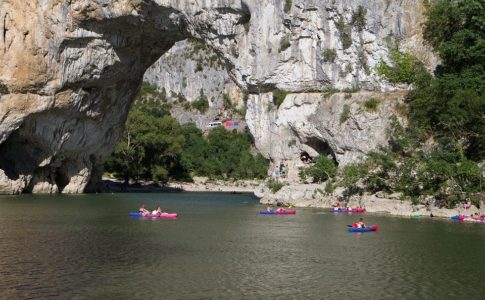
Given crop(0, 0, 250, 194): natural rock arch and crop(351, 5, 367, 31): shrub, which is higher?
crop(351, 5, 367, 31): shrub

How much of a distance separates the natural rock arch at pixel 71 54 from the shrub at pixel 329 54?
5.60 metres

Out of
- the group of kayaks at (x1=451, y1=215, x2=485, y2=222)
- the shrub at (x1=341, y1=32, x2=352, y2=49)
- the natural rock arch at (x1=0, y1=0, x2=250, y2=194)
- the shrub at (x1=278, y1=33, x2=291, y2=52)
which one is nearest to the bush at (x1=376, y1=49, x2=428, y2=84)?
the shrub at (x1=341, y1=32, x2=352, y2=49)

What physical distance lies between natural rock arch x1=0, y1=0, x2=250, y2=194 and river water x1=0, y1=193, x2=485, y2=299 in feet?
48.1

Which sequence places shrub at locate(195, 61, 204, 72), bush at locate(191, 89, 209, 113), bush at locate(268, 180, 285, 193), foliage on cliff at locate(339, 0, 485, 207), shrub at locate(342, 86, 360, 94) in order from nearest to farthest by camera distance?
foliage on cliff at locate(339, 0, 485, 207)
shrub at locate(342, 86, 360, 94)
bush at locate(268, 180, 285, 193)
bush at locate(191, 89, 209, 113)
shrub at locate(195, 61, 204, 72)

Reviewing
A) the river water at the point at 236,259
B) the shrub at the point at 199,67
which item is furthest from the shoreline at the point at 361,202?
the shrub at the point at 199,67

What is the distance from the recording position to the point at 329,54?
3831 centimetres

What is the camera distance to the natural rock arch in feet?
125

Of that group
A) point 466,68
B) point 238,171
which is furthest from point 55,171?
point 466,68

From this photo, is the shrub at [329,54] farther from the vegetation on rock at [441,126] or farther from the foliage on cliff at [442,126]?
the foliage on cliff at [442,126]

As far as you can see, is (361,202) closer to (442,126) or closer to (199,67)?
(442,126)

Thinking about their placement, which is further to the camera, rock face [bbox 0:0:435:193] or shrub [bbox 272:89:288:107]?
shrub [bbox 272:89:288:107]

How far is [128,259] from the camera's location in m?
16.6

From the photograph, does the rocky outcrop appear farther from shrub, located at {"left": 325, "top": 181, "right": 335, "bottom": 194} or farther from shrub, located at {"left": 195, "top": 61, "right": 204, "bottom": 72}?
shrub, located at {"left": 195, "top": 61, "right": 204, "bottom": 72}

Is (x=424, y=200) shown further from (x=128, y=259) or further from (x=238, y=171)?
(x=238, y=171)
